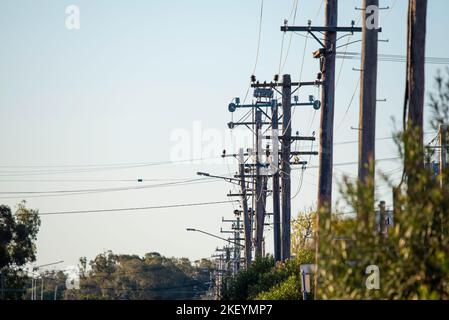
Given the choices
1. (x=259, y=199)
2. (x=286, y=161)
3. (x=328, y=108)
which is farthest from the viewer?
(x=259, y=199)

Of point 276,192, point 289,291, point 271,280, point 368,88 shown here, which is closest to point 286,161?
point 276,192

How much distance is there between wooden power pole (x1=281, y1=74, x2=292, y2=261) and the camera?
164ft

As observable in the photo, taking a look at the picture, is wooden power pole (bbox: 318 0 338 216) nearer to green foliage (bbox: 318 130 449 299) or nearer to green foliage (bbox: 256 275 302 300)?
green foliage (bbox: 256 275 302 300)

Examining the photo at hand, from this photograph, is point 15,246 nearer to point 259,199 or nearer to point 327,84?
point 259,199

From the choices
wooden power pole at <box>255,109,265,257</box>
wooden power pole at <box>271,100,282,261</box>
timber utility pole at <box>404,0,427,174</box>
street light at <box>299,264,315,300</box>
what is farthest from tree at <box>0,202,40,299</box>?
timber utility pole at <box>404,0,427,174</box>

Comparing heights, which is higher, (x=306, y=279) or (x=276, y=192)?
(x=276, y=192)

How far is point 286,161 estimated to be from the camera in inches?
2029

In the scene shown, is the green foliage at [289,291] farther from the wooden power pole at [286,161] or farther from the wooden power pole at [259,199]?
the wooden power pole at [259,199]

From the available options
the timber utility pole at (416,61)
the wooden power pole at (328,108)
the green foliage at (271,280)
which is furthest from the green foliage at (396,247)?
the green foliage at (271,280)

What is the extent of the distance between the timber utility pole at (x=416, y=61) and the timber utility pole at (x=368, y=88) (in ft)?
15.7

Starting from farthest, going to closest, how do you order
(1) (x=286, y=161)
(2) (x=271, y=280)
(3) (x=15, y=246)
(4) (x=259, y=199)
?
(3) (x=15, y=246)
(4) (x=259, y=199)
(1) (x=286, y=161)
(2) (x=271, y=280)

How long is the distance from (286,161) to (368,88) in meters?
23.1

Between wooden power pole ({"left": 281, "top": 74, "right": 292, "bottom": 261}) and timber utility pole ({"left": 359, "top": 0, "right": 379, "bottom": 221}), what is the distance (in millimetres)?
20053
